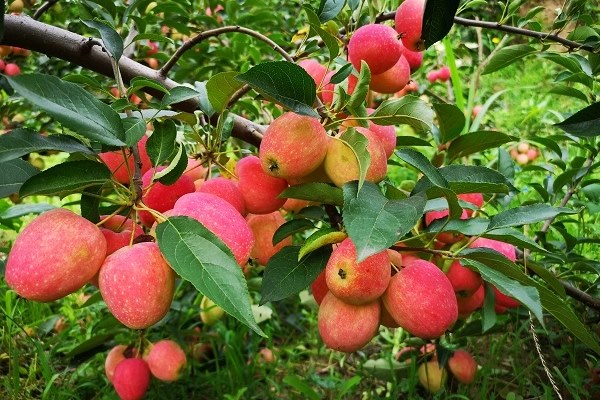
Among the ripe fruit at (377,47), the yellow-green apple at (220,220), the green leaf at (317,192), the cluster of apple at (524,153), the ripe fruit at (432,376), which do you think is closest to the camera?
the yellow-green apple at (220,220)

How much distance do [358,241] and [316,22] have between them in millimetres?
335

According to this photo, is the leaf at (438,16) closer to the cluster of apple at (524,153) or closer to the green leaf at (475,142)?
the green leaf at (475,142)

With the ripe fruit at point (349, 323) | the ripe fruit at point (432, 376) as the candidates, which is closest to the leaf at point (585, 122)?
the ripe fruit at point (349, 323)

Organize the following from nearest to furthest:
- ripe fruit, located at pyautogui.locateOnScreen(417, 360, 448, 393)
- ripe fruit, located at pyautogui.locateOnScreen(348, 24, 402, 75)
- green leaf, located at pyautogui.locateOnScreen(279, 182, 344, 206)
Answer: green leaf, located at pyautogui.locateOnScreen(279, 182, 344, 206) → ripe fruit, located at pyautogui.locateOnScreen(348, 24, 402, 75) → ripe fruit, located at pyautogui.locateOnScreen(417, 360, 448, 393)

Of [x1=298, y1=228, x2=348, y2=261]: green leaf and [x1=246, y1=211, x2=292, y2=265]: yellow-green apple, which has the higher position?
[x1=298, y1=228, x2=348, y2=261]: green leaf

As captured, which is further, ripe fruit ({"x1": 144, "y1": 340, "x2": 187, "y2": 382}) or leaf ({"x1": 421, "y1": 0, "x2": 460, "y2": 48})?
ripe fruit ({"x1": 144, "y1": 340, "x2": 187, "y2": 382})

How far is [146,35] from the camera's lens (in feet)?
3.34

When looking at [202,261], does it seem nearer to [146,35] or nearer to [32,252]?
[32,252]

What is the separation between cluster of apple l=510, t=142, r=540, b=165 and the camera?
2.83 meters

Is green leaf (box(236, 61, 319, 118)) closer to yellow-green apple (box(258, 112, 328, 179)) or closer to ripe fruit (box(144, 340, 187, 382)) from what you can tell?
yellow-green apple (box(258, 112, 328, 179))

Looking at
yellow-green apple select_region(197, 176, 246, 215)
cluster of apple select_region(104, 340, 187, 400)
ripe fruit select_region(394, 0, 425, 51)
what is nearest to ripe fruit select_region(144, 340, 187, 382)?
cluster of apple select_region(104, 340, 187, 400)

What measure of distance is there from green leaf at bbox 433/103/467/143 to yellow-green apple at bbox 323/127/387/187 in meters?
0.23

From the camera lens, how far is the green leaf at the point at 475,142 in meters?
0.94

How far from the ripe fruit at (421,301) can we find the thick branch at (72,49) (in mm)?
374
